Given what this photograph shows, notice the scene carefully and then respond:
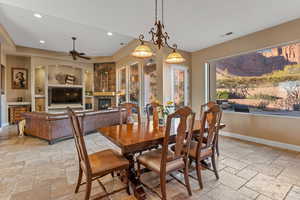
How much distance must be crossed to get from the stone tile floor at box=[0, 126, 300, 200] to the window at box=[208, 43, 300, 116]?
111cm

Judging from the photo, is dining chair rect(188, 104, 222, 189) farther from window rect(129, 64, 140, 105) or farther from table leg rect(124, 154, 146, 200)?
window rect(129, 64, 140, 105)

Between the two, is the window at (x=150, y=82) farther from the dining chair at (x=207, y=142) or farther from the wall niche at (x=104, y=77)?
the dining chair at (x=207, y=142)

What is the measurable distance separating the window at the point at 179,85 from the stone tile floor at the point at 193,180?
2.14 m

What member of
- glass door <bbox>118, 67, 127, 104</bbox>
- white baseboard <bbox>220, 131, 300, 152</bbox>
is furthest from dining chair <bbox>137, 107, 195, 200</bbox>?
glass door <bbox>118, 67, 127, 104</bbox>

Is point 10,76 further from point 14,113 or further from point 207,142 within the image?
point 207,142

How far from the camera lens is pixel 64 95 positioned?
7684 millimetres

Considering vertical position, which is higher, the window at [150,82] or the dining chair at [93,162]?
the window at [150,82]

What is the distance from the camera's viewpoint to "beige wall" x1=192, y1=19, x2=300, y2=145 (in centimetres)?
320

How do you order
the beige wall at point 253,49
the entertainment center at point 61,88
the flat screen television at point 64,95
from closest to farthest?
1. the beige wall at point 253,49
2. the entertainment center at point 61,88
3. the flat screen television at point 64,95

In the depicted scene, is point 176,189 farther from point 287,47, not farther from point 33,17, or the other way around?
point 33,17

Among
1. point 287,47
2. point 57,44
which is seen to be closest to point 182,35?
point 287,47

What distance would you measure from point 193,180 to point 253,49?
3.57 metres

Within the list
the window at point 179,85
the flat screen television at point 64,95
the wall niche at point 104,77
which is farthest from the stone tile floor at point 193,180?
the wall niche at point 104,77

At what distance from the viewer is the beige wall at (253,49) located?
320 cm
